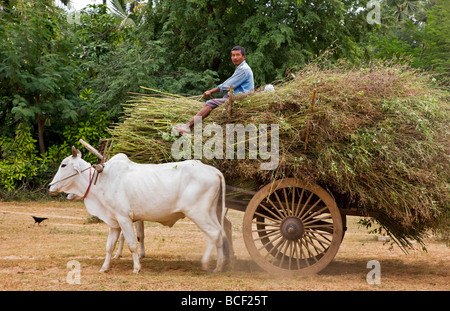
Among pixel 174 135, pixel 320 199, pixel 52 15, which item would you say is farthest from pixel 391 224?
pixel 52 15

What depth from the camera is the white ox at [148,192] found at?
256 inches

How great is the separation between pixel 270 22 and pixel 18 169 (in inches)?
324

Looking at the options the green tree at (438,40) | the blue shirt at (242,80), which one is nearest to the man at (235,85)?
the blue shirt at (242,80)

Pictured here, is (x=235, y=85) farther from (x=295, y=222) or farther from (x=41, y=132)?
(x=41, y=132)

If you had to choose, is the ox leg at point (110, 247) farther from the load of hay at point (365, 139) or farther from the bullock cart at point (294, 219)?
the load of hay at point (365, 139)

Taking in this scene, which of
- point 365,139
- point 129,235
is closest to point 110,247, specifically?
point 129,235

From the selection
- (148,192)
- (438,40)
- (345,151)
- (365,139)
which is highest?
(438,40)

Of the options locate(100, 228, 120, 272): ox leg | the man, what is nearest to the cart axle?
the man

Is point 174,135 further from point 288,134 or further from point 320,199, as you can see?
point 320,199

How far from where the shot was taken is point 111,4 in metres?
25.9

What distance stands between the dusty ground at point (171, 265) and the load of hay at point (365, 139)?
0.98 metres

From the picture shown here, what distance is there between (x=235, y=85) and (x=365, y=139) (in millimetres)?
1923

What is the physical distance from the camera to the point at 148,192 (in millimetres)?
6531

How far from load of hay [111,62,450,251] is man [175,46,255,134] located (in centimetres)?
11
